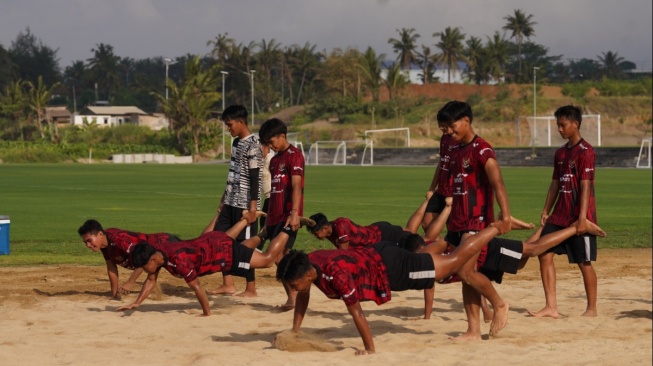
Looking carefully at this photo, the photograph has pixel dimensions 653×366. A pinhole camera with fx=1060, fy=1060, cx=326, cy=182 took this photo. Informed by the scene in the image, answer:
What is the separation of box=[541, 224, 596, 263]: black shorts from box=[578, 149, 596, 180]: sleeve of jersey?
60cm

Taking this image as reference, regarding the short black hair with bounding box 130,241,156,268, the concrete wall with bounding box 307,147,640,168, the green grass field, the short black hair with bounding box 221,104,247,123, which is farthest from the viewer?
the concrete wall with bounding box 307,147,640,168

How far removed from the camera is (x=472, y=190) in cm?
952

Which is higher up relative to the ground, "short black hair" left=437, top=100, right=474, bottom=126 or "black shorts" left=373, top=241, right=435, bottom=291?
"short black hair" left=437, top=100, right=474, bottom=126

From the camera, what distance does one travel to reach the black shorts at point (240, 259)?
1077 centimetres

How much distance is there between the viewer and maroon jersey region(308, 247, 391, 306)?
8.46 m

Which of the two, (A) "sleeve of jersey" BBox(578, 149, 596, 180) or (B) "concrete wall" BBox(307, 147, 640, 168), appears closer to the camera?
(A) "sleeve of jersey" BBox(578, 149, 596, 180)

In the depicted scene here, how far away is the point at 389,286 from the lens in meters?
8.80

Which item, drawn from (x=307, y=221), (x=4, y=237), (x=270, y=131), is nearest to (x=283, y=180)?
(x=270, y=131)

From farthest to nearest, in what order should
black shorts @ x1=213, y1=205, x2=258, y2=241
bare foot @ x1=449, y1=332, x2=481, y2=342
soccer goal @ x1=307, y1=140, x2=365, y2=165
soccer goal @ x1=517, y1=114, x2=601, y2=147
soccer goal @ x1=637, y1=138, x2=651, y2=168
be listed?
soccer goal @ x1=517, y1=114, x2=601, y2=147, soccer goal @ x1=307, y1=140, x2=365, y2=165, soccer goal @ x1=637, y1=138, x2=651, y2=168, black shorts @ x1=213, y1=205, x2=258, y2=241, bare foot @ x1=449, y1=332, x2=481, y2=342

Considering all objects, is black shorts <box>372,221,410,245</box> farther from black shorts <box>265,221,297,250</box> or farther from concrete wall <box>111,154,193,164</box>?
concrete wall <box>111,154,193,164</box>

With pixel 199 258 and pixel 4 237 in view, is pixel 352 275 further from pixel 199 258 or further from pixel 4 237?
pixel 4 237

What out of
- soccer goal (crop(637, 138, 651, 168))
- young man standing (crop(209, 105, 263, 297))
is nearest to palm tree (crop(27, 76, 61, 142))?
soccer goal (crop(637, 138, 651, 168))

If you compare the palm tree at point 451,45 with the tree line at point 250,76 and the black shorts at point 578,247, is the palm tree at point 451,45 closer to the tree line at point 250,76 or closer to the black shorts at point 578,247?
the tree line at point 250,76

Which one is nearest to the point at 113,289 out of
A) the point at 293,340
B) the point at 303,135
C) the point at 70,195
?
the point at 293,340
